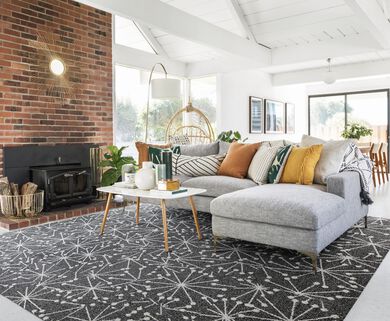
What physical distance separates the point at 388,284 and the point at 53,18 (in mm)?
4580

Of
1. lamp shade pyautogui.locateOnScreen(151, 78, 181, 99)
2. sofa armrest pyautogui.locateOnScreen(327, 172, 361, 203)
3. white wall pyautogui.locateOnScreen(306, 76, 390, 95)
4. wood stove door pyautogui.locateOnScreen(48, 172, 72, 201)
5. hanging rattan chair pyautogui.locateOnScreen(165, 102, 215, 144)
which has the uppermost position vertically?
white wall pyautogui.locateOnScreen(306, 76, 390, 95)

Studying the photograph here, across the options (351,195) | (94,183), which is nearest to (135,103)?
(94,183)

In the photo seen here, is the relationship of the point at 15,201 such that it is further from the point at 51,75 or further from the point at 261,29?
the point at 261,29

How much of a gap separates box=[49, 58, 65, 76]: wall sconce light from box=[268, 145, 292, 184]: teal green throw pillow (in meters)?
2.95

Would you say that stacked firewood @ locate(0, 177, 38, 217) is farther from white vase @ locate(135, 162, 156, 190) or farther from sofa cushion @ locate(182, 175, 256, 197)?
sofa cushion @ locate(182, 175, 256, 197)

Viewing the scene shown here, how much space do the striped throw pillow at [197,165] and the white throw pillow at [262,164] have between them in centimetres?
47

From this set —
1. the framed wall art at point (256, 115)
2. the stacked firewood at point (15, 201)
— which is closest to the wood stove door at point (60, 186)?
the stacked firewood at point (15, 201)

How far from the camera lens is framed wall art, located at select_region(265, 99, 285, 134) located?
8.51 meters

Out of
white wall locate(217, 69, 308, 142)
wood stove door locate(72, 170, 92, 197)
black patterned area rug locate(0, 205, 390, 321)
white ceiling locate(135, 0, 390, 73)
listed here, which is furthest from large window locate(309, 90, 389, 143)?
wood stove door locate(72, 170, 92, 197)

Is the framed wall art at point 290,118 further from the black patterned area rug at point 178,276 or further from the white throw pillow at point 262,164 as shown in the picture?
the black patterned area rug at point 178,276

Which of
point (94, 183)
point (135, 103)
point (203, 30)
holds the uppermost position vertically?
point (203, 30)

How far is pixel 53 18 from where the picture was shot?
4.64 m

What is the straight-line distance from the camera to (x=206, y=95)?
24.2 feet

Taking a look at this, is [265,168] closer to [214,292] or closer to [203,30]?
[214,292]
